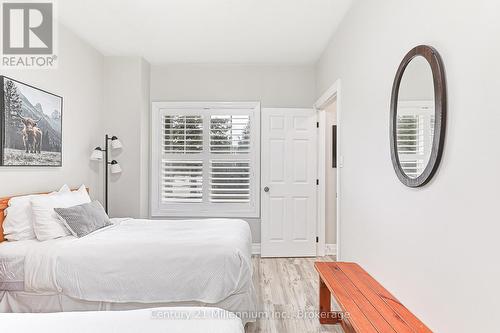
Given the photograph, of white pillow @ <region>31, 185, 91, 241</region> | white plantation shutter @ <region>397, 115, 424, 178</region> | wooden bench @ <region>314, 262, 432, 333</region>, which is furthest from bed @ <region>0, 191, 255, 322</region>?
white plantation shutter @ <region>397, 115, 424, 178</region>

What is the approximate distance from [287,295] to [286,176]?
1.85 metres

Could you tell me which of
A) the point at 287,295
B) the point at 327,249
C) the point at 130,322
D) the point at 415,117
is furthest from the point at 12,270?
the point at 327,249

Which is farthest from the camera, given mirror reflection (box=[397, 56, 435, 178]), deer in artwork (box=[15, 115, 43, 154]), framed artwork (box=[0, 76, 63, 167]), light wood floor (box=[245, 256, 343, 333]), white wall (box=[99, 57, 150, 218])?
white wall (box=[99, 57, 150, 218])

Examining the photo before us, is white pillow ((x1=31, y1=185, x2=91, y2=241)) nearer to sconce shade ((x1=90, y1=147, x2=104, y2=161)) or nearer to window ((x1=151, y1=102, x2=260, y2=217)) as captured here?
sconce shade ((x1=90, y1=147, x2=104, y2=161))

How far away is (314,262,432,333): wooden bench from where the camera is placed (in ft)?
5.87

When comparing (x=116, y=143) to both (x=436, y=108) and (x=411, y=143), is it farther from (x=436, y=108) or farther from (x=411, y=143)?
(x=436, y=108)

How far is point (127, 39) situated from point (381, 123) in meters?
3.08

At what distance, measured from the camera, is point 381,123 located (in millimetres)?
2441

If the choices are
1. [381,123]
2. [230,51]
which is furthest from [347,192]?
[230,51]

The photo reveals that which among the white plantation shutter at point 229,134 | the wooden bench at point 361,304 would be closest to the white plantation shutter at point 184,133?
the white plantation shutter at point 229,134

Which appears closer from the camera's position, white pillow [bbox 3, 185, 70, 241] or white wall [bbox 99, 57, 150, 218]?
white pillow [bbox 3, 185, 70, 241]

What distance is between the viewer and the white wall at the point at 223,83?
4949mm

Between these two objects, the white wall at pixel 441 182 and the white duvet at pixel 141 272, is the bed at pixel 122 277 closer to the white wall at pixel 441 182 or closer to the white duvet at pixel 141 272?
the white duvet at pixel 141 272

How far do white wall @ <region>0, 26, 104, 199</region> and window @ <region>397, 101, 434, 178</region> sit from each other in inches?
120
